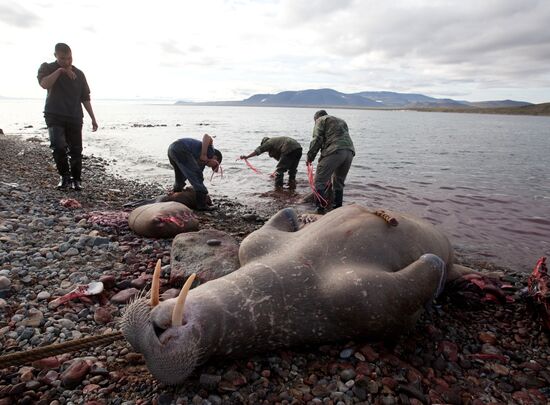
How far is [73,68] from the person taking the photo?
343 inches

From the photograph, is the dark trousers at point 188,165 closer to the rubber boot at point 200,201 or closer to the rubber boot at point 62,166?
the rubber boot at point 200,201

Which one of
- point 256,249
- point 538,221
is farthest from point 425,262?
point 538,221

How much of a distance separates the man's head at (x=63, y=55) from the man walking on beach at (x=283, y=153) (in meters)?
6.60

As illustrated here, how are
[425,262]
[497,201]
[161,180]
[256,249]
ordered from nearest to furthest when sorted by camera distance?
[425,262] < [256,249] < [497,201] < [161,180]

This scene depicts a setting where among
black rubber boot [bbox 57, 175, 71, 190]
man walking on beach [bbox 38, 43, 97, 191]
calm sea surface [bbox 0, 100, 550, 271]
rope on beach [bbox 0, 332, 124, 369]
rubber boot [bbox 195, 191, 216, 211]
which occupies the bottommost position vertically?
calm sea surface [bbox 0, 100, 550, 271]

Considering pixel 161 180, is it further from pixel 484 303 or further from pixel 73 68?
pixel 484 303

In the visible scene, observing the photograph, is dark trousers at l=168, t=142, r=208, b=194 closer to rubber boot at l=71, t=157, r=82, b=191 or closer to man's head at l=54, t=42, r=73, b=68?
rubber boot at l=71, t=157, r=82, b=191

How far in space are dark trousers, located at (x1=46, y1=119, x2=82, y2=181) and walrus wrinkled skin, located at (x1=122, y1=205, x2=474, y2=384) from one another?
631cm

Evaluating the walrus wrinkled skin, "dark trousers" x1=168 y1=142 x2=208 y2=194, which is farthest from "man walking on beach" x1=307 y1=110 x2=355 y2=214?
the walrus wrinkled skin

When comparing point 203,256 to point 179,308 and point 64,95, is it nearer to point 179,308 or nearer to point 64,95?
point 179,308

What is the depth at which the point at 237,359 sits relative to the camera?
357cm

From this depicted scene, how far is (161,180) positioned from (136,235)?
849 centimetres

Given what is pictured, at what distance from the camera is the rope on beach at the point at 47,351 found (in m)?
2.71

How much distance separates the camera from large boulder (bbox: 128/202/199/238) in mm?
6734
